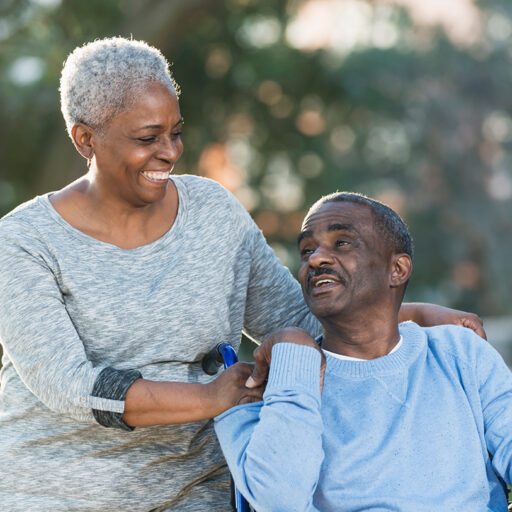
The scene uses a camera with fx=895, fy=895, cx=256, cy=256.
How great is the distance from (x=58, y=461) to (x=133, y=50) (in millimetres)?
1274

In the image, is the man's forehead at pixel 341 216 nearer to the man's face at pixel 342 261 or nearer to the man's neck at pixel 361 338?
the man's face at pixel 342 261

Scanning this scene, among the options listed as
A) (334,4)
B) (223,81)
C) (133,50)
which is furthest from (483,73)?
(133,50)

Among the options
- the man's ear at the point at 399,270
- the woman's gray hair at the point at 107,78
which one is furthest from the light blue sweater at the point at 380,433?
the woman's gray hair at the point at 107,78

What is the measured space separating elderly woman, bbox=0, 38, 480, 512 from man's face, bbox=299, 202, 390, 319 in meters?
0.35

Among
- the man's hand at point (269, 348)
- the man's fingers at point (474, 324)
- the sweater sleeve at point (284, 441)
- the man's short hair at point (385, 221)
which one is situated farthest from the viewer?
the man's fingers at point (474, 324)

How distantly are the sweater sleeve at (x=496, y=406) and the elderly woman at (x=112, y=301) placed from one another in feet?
0.82

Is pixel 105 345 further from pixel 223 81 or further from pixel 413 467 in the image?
pixel 223 81

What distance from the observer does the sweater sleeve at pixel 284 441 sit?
7.35 ft

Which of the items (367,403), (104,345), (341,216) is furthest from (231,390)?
(341,216)

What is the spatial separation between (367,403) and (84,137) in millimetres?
1186

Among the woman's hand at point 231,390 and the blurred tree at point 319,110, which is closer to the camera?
the woman's hand at point 231,390

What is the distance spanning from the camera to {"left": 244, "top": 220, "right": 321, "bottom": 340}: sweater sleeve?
3096mm

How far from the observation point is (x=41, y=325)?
252 cm

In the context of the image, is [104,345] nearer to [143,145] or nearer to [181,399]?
[181,399]
